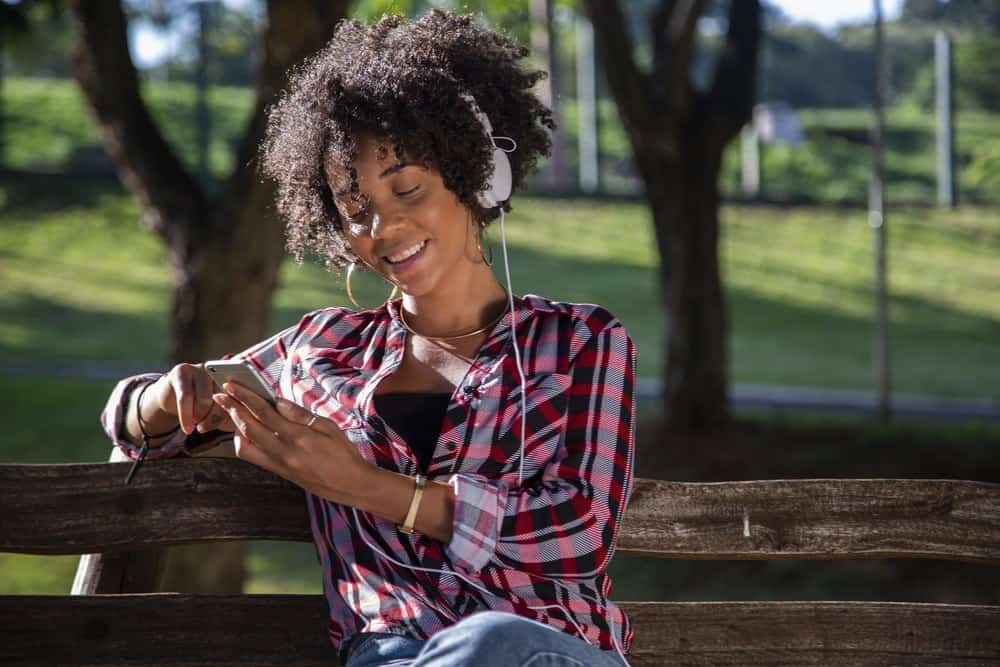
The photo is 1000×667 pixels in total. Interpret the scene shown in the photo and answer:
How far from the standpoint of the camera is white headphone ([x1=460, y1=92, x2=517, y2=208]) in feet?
8.55

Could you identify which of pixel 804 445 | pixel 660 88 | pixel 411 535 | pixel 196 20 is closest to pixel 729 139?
pixel 660 88

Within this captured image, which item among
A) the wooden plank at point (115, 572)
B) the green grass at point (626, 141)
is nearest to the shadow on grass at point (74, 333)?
the green grass at point (626, 141)

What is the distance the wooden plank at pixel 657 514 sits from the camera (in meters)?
2.78

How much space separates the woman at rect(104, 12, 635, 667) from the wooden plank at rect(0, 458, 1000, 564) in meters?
0.12

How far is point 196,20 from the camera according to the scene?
49.5ft

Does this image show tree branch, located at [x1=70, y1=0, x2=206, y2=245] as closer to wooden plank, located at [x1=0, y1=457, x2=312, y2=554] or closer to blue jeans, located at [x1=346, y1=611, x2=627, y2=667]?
wooden plank, located at [x1=0, y1=457, x2=312, y2=554]

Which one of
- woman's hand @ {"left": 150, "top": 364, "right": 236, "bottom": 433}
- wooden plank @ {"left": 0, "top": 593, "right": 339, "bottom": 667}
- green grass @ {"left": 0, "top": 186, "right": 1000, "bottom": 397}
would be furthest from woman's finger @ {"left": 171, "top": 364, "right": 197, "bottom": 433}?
green grass @ {"left": 0, "top": 186, "right": 1000, "bottom": 397}

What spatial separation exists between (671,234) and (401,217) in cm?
624

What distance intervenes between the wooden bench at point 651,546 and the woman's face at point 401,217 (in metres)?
0.55

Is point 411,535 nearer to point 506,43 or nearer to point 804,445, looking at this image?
point 506,43

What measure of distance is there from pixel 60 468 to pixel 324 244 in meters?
0.71

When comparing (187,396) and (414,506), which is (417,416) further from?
(187,396)

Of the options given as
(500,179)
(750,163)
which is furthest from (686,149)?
(750,163)

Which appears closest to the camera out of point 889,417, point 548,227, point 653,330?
point 889,417
